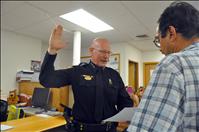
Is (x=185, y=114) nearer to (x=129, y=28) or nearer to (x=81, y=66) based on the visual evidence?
(x=81, y=66)

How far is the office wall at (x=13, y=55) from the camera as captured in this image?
4.17m

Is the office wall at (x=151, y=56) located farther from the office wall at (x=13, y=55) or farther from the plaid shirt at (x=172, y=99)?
the plaid shirt at (x=172, y=99)

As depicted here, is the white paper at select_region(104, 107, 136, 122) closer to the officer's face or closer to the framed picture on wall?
the officer's face

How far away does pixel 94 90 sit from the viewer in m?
1.52

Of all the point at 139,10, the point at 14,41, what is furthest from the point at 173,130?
the point at 14,41

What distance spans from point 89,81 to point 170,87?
1082 millimetres

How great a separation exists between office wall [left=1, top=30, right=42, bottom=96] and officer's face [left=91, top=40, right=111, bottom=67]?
127 inches

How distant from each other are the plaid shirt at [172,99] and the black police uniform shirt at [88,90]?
3.14 feet

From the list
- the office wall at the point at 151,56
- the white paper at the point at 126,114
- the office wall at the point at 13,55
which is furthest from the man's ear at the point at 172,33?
the office wall at the point at 151,56

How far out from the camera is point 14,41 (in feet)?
14.3

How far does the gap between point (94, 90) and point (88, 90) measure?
5 cm

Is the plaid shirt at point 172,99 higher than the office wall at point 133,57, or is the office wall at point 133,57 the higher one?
the office wall at point 133,57

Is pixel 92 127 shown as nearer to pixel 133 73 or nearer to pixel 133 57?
pixel 133 57

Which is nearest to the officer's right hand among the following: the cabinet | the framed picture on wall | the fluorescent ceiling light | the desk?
the desk
